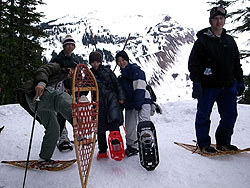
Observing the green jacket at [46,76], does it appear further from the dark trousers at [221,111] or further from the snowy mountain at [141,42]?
the snowy mountain at [141,42]

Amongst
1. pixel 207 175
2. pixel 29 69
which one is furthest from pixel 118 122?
pixel 29 69

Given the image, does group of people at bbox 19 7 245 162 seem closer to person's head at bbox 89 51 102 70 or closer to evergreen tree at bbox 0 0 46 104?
person's head at bbox 89 51 102 70

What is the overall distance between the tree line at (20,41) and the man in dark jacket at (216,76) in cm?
920

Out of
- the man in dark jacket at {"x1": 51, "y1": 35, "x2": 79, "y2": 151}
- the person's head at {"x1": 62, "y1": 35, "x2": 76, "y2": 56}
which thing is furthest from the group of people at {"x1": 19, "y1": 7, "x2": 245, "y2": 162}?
the person's head at {"x1": 62, "y1": 35, "x2": 76, "y2": 56}

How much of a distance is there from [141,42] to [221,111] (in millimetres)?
128765

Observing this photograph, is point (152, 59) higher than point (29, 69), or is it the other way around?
point (152, 59)

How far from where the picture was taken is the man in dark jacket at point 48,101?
3.09 m

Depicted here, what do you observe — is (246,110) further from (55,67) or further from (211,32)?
(55,67)

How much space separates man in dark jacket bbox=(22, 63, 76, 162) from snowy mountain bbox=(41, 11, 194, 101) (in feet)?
259

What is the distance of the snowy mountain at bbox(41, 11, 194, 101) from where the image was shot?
339ft

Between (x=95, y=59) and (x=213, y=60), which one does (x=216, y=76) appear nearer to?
(x=213, y=60)

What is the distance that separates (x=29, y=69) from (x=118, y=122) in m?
12.5

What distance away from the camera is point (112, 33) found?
494 ft

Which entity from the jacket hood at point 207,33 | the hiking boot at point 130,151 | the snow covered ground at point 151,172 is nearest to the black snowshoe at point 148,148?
the snow covered ground at point 151,172
